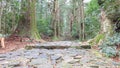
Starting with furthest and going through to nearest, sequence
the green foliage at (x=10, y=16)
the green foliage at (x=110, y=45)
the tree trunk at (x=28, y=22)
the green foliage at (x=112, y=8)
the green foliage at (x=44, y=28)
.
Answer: the green foliage at (x=44, y=28) < the green foliage at (x=10, y=16) < the tree trunk at (x=28, y=22) < the green foliage at (x=112, y=8) < the green foliage at (x=110, y=45)

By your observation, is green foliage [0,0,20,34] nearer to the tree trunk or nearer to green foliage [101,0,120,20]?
the tree trunk

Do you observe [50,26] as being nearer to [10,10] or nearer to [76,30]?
[76,30]

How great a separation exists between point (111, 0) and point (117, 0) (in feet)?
1.13

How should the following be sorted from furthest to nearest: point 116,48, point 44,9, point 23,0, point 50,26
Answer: point 44,9 < point 50,26 < point 23,0 < point 116,48

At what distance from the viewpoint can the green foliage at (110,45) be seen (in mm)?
6684

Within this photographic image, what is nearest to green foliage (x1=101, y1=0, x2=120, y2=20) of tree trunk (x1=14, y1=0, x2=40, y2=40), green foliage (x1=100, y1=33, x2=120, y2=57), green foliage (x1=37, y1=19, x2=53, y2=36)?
green foliage (x1=100, y1=33, x2=120, y2=57)

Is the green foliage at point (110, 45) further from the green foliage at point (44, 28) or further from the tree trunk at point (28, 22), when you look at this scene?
the green foliage at point (44, 28)

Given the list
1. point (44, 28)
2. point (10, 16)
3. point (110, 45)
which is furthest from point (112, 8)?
point (44, 28)

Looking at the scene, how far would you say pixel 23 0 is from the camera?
12.1m

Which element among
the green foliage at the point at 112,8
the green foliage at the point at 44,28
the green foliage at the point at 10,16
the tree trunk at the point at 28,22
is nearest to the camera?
the green foliage at the point at 112,8

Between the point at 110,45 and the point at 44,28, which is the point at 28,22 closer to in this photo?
the point at 110,45

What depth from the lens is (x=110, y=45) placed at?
7645mm

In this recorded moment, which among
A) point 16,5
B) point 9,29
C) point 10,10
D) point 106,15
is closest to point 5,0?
point 16,5

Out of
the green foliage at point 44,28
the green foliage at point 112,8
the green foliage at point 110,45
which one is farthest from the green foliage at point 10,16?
the green foliage at point 110,45
